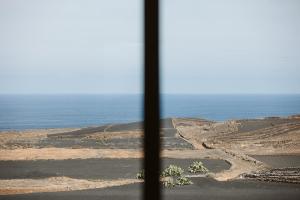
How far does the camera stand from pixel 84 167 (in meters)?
18.5

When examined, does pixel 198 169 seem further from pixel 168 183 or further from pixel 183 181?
pixel 168 183

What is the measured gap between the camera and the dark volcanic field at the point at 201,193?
1116 centimetres

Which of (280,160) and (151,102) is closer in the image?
(151,102)

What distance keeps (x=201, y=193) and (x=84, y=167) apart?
8.36m

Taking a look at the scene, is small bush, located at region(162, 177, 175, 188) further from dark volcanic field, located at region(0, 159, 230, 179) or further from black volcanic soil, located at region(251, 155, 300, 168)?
black volcanic soil, located at region(251, 155, 300, 168)

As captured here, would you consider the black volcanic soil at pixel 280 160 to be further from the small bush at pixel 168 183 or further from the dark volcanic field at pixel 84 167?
the small bush at pixel 168 183

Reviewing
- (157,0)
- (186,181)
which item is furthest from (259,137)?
(157,0)

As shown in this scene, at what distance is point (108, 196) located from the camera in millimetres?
11297

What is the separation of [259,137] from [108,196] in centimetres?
1924

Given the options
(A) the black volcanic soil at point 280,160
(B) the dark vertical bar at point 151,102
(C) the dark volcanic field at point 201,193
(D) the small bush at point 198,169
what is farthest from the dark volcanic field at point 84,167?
(B) the dark vertical bar at point 151,102

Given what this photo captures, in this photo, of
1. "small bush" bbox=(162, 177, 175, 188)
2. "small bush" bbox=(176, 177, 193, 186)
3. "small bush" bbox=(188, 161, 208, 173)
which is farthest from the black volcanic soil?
"small bush" bbox=(162, 177, 175, 188)

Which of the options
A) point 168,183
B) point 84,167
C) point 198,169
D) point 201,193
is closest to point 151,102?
point 201,193

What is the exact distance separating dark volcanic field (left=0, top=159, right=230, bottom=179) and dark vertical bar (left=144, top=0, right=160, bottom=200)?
9.44 meters

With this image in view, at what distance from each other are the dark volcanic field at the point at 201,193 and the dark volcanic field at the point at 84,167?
4.17 m
